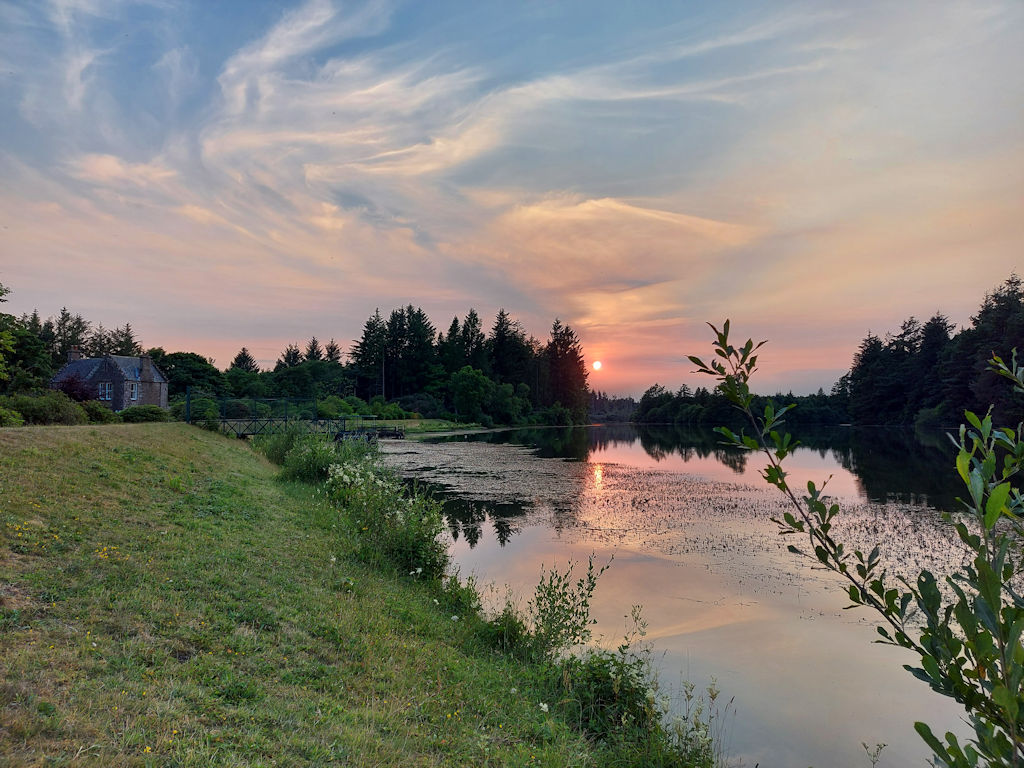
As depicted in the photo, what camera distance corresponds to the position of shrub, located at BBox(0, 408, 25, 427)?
16688 mm

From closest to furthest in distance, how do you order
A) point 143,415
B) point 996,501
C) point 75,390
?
point 996,501 < point 143,415 < point 75,390

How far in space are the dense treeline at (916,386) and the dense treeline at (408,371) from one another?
24875mm

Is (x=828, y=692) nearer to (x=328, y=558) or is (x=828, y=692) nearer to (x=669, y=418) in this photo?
(x=328, y=558)

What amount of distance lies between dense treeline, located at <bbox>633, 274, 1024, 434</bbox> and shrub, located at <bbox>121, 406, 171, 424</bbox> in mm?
33850

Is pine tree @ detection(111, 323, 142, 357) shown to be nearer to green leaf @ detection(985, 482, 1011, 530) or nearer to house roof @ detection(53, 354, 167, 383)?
house roof @ detection(53, 354, 167, 383)

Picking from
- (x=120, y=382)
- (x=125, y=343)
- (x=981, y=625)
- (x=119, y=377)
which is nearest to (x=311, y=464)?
(x=981, y=625)

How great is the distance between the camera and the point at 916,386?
8238 centimetres

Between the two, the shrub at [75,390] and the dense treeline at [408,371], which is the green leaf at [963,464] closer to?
the shrub at [75,390]

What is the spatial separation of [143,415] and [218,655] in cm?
2530

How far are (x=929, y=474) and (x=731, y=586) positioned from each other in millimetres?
22102

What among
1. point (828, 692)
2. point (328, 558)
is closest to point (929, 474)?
point (828, 692)

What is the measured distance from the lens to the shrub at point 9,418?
16.7 meters

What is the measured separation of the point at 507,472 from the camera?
Result: 28.7m

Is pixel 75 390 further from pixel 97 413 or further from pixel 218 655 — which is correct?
Result: pixel 218 655
